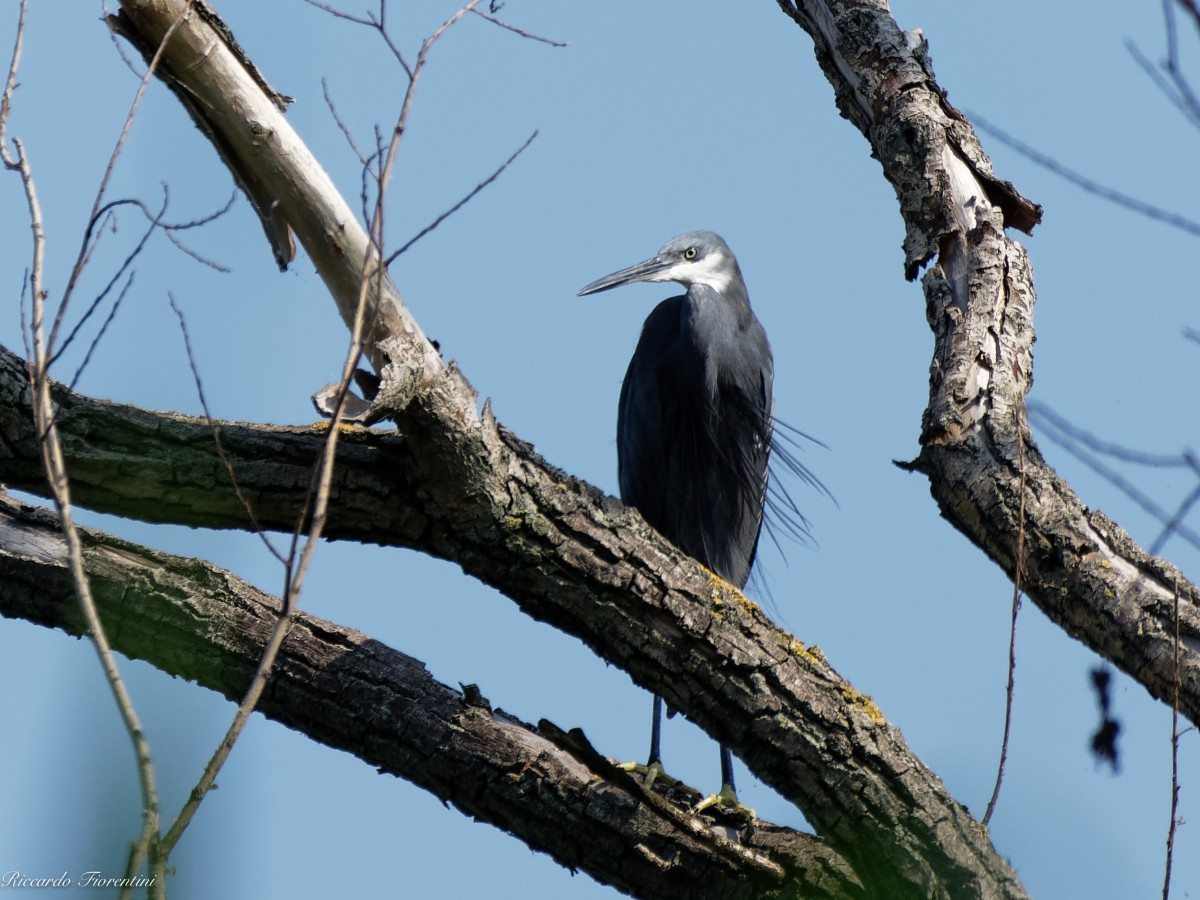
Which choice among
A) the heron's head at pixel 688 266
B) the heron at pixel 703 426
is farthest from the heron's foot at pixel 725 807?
the heron's head at pixel 688 266

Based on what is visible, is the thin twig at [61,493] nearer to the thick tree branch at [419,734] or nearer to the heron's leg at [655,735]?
the thick tree branch at [419,734]

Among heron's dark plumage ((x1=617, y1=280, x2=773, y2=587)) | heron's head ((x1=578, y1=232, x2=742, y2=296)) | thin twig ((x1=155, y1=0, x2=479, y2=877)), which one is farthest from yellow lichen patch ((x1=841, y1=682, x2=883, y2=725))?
heron's head ((x1=578, y1=232, x2=742, y2=296))

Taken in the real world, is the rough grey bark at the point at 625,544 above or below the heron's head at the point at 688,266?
below

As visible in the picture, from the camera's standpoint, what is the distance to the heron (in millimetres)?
4406

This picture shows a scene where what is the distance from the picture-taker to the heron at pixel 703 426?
441cm

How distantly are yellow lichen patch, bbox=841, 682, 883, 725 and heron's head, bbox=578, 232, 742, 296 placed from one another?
2494 millimetres

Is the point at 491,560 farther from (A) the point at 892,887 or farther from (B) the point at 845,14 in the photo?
(B) the point at 845,14

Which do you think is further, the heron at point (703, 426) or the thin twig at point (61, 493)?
the heron at point (703, 426)

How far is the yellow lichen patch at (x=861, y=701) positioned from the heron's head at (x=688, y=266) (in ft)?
8.18

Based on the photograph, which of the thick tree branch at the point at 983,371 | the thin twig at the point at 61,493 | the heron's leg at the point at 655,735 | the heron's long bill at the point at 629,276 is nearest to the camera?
the thin twig at the point at 61,493

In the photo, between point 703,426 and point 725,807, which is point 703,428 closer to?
point 703,426

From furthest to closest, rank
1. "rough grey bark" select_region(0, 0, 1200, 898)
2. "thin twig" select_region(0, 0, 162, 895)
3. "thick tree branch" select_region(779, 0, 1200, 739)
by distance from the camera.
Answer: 1. "thick tree branch" select_region(779, 0, 1200, 739)
2. "rough grey bark" select_region(0, 0, 1200, 898)
3. "thin twig" select_region(0, 0, 162, 895)

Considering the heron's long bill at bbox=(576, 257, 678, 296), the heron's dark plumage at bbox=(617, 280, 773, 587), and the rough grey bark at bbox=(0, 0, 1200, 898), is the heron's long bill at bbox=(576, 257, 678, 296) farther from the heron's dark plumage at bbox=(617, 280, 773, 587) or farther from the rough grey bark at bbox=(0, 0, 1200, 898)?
the rough grey bark at bbox=(0, 0, 1200, 898)

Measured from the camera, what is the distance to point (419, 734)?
2.53m
